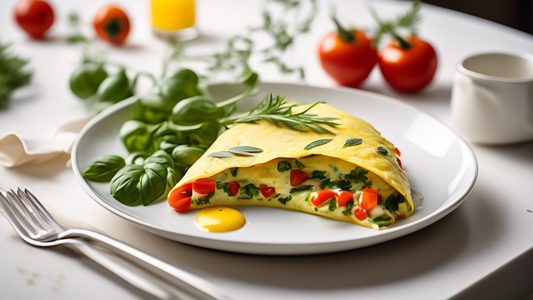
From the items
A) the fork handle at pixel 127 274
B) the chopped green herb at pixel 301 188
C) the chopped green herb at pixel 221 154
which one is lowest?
the fork handle at pixel 127 274

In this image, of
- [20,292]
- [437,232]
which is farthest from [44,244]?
[437,232]

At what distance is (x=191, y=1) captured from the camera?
3.12 metres

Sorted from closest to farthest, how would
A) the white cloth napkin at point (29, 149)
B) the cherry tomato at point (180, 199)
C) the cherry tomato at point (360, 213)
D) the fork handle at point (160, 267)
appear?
the fork handle at point (160, 267) < the cherry tomato at point (360, 213) < the cherry tomato at point (180, 199) < the white cloth napkin at point (29, 149)

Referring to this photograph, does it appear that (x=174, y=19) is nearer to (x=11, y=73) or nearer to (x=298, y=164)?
(x=11, y=73)

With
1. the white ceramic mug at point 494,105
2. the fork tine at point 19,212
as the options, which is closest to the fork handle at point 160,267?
the fork tine at point 19,212

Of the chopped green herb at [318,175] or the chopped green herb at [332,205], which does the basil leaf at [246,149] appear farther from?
the chopped green herb at [332,205]

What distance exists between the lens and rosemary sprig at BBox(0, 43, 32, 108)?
2.51 m

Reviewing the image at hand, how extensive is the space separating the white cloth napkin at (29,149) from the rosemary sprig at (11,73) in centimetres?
70

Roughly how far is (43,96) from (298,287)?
189cm

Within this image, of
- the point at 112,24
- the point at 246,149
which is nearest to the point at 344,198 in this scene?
the point at 246,149

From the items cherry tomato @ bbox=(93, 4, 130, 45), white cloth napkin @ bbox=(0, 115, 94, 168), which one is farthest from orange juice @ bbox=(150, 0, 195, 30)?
white cloth napkin @ bbox=(0, 115, 94, 168)

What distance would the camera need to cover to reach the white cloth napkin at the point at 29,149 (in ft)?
6.03

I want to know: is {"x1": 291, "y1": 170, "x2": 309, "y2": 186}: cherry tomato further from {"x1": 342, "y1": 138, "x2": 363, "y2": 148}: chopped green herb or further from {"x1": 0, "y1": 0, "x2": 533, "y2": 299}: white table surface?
{"x1": 0, "y1": 0, "x2": 533, "y2": 299}: white table surface

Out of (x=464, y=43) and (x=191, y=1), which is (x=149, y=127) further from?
(x=464, y=43)
